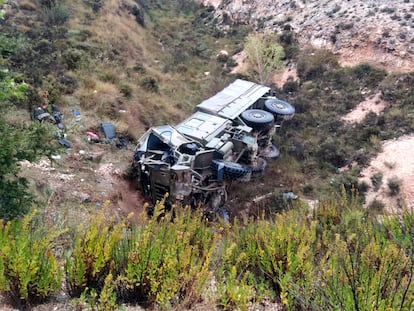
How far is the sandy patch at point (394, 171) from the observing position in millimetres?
13430

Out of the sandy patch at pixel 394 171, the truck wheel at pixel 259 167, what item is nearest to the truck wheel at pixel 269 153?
the truck wheel at pixel 259 167

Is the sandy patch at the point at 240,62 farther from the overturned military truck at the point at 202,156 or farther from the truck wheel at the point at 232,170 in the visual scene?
the truck wheel at the point at 232,170

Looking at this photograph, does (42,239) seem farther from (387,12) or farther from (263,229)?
(387,12)

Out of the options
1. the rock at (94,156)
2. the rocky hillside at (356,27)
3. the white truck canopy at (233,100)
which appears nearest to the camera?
the rock at (94,156)

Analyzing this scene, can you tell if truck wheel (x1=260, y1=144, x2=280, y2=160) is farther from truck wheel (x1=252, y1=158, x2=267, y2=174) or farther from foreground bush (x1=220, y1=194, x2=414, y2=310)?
foreground bush (x1=220, y1=194, x2=414, y2=310)

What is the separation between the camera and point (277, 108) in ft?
48.8

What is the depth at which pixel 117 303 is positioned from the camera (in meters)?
4.20

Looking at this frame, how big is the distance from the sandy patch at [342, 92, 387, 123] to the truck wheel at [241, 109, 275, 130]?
669cm

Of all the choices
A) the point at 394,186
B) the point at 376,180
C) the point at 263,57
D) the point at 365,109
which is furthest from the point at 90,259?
the point at 263,57

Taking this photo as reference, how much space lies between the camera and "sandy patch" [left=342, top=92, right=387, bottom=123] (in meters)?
18.5

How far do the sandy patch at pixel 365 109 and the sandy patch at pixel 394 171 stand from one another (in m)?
2.62

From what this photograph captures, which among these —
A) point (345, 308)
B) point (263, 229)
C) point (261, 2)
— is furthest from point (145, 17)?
point (345, 308)

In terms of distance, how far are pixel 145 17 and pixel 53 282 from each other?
27.6 metres

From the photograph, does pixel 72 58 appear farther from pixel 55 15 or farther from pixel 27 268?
pixel 27 268
